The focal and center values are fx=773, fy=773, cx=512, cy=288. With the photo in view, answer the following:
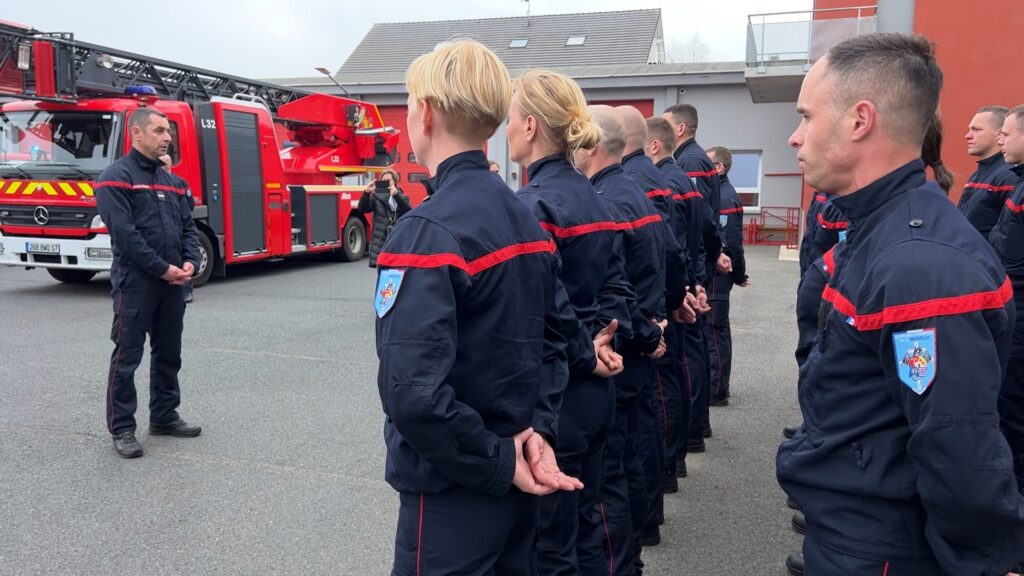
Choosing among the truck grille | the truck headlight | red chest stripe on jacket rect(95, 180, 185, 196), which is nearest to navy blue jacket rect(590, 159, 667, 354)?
red chest stripe on jacket rect(95, 180, 185, 196)

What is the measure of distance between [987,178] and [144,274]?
5.51 metres

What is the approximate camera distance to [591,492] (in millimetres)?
2883

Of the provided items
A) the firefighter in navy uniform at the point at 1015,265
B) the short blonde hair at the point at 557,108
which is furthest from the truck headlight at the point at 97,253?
the firefighter in navy uniform at the point at 1015,265

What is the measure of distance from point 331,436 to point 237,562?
5.50 ft

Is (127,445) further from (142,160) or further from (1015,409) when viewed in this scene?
(1015,409)

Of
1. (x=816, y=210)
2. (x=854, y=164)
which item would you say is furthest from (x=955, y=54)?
(x=854, y=164)

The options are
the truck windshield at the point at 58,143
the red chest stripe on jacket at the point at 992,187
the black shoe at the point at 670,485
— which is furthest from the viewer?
the truck windshield at the point at 58,143

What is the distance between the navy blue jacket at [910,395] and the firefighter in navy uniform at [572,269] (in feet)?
3.15

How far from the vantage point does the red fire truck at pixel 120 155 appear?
9.84 m

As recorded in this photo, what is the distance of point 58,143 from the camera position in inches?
403

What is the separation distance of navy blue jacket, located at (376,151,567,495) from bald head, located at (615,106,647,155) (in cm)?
221

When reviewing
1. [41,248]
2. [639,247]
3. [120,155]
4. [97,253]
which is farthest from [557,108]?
[41,248]

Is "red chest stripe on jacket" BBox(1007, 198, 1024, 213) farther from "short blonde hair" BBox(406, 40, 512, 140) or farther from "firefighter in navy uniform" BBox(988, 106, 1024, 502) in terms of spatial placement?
"short blonde hair" BBox(406, 40, 512, 140)

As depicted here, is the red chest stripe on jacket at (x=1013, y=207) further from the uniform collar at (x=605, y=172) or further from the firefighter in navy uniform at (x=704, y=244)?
the uniform collar at (x=605, y=172)
